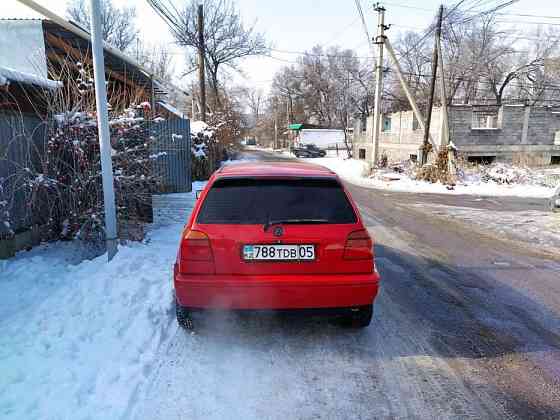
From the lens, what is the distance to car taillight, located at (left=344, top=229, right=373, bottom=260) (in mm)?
3223

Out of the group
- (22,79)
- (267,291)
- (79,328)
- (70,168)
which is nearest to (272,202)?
(267,291)

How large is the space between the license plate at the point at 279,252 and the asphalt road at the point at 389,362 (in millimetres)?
780

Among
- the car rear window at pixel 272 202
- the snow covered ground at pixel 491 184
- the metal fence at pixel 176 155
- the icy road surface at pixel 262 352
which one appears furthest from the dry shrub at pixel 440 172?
the car rear window at pixel 272 202

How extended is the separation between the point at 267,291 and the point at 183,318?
90 centimetres

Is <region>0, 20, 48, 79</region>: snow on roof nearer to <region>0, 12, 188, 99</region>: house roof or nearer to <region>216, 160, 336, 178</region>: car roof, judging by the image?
<region>0, 12, 188, 99</region>: house roof

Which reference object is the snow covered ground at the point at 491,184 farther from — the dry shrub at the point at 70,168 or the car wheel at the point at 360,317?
the car wheel at the point at 360,317

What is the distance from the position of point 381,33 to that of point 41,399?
68.7 ft

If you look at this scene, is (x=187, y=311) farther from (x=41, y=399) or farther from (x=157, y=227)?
(x=157, y=227)

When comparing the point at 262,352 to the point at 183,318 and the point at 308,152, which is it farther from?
the point at 308,152

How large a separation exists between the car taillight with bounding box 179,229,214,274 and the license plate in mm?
291

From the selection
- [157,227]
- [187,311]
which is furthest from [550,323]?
[157,227]

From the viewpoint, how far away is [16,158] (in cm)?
520

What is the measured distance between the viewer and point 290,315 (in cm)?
325

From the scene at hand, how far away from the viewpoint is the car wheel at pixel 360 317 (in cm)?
349
